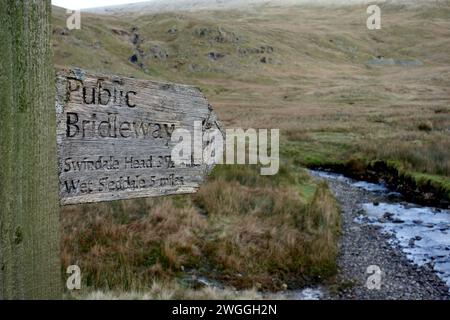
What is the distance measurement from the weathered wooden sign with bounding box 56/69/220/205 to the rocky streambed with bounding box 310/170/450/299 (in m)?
6.04

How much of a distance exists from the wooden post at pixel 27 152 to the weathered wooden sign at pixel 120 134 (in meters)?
0.15

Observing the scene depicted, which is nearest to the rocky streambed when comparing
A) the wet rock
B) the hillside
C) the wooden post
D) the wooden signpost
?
the hillside

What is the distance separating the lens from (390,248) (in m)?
9.84

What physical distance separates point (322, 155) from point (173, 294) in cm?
1581

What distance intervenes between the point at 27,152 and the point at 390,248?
31.9 feet

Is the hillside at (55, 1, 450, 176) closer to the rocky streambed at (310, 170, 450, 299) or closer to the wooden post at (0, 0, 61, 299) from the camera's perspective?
the rocky streambed at (310, 170, 450, 299)

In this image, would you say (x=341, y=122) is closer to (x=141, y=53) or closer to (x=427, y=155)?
(x=427, y=155)

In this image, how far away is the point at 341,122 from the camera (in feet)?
99.7

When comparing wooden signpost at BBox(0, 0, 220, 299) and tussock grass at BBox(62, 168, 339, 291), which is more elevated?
wooden signpost at BBox(0, 0, 220, 299)

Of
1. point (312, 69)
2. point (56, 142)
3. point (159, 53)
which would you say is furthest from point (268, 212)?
point (312, 69)

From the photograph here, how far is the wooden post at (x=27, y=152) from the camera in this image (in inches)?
54.6

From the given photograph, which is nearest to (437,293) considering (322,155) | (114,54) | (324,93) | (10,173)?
(10,173)

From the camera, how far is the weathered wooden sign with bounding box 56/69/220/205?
1715 millimetres

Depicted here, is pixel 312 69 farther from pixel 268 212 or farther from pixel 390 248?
pixel 268 212
